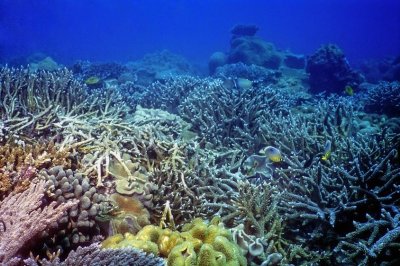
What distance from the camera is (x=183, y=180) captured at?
4.26 meters

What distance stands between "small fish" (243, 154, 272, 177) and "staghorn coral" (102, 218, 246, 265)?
6.41 ft

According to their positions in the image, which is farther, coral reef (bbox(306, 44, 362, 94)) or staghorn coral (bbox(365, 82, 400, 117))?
coral reef (bbox(306, 44, 362, 94))

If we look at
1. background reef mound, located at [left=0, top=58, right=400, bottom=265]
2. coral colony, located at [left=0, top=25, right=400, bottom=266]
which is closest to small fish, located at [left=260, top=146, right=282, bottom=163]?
coral colony, located at [left=0, top=25, right=400, bottom=266]

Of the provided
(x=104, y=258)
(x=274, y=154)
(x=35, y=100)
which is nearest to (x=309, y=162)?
(x=274, y=154)

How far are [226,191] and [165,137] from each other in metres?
1.58

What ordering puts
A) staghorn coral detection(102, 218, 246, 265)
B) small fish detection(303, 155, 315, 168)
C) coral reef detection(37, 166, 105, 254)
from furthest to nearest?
small fish detection(303, 155, 315, 168) < coral reef detection(37, 166, 105, 254) < staghorn coral detection(102, 218, 246, 265)

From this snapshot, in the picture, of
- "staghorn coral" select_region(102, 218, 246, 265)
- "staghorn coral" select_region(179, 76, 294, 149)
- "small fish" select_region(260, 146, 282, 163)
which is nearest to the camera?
"staghorn coral" select_region(102, 218, 246, 265)

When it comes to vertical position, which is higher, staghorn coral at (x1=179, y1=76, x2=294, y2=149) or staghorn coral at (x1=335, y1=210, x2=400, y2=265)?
staghorn coral at (x1=179, y1=76, x2=294, y2=149)

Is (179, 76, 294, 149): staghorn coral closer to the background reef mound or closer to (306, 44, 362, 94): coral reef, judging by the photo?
the background reef mound

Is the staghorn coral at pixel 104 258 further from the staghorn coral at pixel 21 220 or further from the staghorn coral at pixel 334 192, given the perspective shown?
the staghorn coral at pixel 334 192

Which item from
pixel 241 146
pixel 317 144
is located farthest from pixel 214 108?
pixel 317 144

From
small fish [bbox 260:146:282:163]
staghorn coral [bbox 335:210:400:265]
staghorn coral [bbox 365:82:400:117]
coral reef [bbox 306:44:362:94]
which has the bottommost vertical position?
staghorn coral [bbox 335:210:400:265]

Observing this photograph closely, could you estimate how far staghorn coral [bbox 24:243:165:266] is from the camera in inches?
88.1

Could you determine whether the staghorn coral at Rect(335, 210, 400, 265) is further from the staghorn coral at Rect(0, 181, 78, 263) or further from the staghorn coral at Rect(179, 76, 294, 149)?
the staghorn coral at Rect(0, 181, 78, 263)
